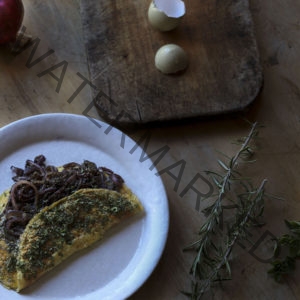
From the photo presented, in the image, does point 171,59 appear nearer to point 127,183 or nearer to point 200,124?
point 200,124

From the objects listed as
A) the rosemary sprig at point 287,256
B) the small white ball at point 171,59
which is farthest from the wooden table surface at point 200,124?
the small white ball at point 171,59

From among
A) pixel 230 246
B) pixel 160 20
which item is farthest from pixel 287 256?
pixel 160 20

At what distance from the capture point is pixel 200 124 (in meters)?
1.51

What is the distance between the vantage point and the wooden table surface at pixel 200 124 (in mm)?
1347

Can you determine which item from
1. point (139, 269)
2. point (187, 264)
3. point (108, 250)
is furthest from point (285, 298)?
point (108, 250)

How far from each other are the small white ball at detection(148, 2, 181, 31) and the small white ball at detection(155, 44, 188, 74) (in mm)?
76

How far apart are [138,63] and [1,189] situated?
0.63 m

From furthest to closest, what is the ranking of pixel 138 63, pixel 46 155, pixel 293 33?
pixel 293 33
pixel 138 63
pixel 46 155

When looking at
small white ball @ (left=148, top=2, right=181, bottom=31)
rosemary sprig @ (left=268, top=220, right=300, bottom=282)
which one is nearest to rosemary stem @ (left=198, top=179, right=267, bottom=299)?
rosemary sprig @ (left=268, top=220, right=300, bottom=282)

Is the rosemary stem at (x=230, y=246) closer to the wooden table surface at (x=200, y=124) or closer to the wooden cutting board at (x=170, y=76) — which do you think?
the wooden table surface at (x=200, y=124)

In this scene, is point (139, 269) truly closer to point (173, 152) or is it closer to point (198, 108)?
point (173, 152)

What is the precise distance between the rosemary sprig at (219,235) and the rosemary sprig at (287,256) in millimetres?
95

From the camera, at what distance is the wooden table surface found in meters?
1.35

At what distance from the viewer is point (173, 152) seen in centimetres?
147
